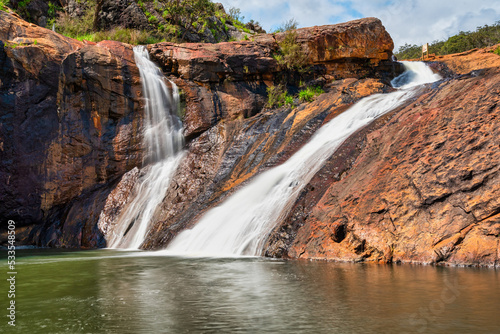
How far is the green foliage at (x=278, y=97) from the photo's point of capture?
21453 mm

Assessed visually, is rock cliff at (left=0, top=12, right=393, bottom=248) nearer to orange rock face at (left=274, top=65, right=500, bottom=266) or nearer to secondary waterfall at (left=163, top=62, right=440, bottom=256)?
secondary waterfall at (left=163, top=62, right=440, bottom=256)

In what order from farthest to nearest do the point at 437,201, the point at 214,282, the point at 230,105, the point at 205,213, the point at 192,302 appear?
the point at 230,105 → the point at 205,213 → the point at 437,201 → the point at 214,282 → the point at 192,302

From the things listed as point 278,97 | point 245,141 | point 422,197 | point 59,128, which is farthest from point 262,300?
point 278,97

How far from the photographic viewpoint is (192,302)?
602 cm

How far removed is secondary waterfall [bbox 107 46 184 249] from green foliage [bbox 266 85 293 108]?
14.7 ft

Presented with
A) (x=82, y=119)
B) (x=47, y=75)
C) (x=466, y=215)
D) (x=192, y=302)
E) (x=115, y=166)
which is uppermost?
(x=47, y=75)

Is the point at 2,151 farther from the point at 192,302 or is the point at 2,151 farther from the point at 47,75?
the point at 192,302

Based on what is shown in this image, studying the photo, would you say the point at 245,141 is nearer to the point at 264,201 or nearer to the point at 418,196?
the point at 264,201

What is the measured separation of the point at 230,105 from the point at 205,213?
25.7 feet

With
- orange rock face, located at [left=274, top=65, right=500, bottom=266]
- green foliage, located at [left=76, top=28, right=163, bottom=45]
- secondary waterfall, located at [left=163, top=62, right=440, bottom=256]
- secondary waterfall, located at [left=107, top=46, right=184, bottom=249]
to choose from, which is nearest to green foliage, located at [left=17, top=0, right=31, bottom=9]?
green foliage, located at [left=76, top=28, right=163, bottom=45]

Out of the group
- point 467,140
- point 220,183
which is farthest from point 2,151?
point 467,140

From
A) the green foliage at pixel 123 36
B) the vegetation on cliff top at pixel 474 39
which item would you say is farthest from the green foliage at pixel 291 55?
the vegetation on cliff top at pixel 474 39

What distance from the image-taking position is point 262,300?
19.9 feet

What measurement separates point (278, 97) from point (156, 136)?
244 inches
